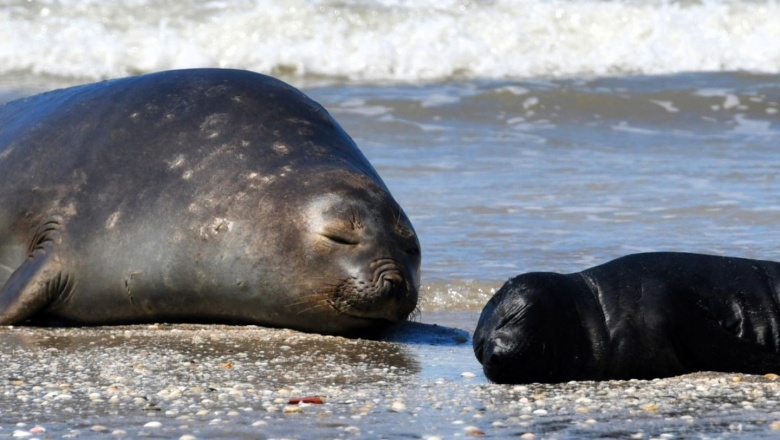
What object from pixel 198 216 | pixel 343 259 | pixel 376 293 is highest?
pixel 198 216

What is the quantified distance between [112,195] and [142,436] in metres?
2.73

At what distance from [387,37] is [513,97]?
11.4 ft

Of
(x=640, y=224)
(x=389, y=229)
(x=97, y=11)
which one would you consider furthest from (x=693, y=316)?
(x=97, y=11)

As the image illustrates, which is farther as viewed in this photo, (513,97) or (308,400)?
(513,97)

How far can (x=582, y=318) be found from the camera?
4426mm

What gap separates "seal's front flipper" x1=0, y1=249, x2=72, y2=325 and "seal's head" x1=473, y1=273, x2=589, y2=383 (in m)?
2.28

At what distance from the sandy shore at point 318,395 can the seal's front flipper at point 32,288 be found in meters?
0.30

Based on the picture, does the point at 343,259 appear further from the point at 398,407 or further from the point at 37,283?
the point at 398,407

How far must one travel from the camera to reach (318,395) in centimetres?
413

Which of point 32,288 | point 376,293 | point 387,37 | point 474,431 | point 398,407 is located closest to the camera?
point 474,431

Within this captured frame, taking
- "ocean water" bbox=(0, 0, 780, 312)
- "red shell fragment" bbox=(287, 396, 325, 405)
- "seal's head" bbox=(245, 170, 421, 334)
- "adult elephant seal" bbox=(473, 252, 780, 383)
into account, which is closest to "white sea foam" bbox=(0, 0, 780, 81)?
"ocean water" bbox=(0, 0, 780, 312)

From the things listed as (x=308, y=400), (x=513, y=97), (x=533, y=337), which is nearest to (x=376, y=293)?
(x=533, y=337)

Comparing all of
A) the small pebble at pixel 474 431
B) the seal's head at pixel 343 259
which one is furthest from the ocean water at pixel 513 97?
the small pebble at pixel 474 431

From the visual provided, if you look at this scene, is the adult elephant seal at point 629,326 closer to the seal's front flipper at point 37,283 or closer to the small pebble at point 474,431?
the small pebble at point 474,431
